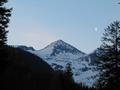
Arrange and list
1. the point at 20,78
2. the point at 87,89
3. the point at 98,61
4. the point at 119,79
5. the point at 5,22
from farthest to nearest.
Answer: the point at 87,89
the point at 98,61
the point at 119,79
the point at 20,78
the point at 5,22

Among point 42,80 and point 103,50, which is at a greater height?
point 103,50

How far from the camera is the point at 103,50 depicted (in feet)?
141

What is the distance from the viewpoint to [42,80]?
40.0 metres

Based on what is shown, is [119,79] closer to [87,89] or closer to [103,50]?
[103,50]

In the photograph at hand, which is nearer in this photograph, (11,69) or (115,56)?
(11,69)

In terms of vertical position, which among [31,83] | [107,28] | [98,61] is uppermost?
[107,28]

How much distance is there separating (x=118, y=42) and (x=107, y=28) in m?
2.23

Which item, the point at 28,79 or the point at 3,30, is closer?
the point at 3,30

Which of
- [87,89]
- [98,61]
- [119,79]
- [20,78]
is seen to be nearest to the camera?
[20,78]

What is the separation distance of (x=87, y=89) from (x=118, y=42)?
7479 mm

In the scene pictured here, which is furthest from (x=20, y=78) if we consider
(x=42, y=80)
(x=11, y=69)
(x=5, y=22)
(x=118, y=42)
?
(x=118, y=42)

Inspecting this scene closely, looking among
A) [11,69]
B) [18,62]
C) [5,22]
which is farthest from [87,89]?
[5,22]

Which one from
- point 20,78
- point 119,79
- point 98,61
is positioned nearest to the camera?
point 20,78

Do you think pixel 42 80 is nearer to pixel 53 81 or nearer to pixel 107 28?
pixel 53 81
